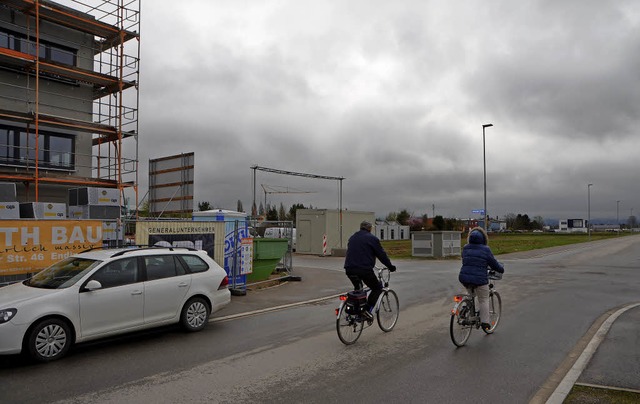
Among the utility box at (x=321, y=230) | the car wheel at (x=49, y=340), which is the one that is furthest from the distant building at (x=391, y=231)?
the car wheel at (x=49, y=340)

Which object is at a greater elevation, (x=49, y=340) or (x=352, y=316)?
(x=352, y=316)

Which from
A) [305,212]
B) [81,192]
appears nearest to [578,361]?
[81,192]

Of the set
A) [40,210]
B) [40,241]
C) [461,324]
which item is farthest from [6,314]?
[40,210]

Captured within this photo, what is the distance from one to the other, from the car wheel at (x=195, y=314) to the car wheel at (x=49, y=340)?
1895 millimetres

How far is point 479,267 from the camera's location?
291 inches

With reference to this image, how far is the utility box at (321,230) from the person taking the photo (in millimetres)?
32219

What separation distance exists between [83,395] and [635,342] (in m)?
7.67

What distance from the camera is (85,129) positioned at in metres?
19.4

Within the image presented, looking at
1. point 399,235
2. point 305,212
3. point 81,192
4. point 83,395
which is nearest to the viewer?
point 83,395

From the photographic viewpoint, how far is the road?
17.2 ft

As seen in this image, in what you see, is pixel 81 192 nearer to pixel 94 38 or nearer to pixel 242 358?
pixel 94 38

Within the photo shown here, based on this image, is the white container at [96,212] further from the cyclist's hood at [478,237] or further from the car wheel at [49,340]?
the cyclist's hood at [478,237]

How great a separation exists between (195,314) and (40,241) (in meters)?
3.62

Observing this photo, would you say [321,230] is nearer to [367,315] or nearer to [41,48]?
[41,48]
